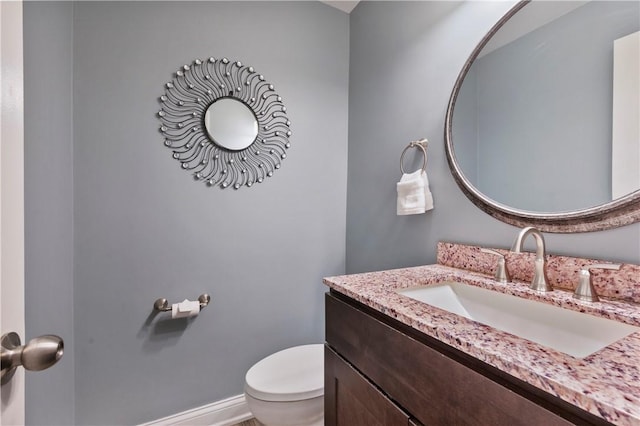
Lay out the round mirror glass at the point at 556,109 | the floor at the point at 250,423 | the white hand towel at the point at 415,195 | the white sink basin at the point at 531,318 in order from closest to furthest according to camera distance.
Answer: the white sink basin at the point at 531,318, the round mirror glass at the point at 556,109, the white hand towel at the point at 415,195, the floor at the point at 250,423

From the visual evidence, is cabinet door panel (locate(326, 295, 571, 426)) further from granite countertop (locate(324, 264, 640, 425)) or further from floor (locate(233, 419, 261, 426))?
floor (locate(233, 419, 261, 426))

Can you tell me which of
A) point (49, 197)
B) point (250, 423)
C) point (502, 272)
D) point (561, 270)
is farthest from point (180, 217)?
point (561, 270)

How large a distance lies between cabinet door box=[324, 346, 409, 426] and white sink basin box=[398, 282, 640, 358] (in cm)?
29

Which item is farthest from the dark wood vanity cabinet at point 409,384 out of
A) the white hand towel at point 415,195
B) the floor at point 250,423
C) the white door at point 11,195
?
the floor at point 250,423

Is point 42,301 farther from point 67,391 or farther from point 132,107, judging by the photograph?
point 132,107

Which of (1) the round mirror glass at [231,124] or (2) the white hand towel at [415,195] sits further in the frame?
(1) the round mirror glass at [231,124]

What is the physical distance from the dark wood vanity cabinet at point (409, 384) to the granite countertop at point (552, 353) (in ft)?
0.08

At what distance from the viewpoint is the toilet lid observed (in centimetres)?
111

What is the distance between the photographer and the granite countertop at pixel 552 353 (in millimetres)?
346

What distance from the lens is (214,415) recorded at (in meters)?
1.47

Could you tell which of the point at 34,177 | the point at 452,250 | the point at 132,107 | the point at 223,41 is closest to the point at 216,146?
the point at 132,107

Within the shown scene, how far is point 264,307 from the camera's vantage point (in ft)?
5.30

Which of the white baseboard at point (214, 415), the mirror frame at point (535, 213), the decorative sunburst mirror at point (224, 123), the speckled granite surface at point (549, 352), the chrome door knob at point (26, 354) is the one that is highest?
the decorative sunburst mirror at point (224, 123)

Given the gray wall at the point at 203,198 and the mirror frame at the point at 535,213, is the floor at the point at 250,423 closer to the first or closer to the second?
the gray wall at the point at 203,198
